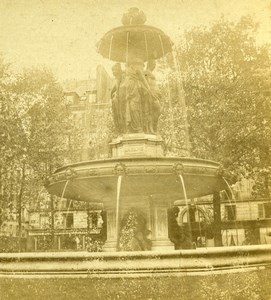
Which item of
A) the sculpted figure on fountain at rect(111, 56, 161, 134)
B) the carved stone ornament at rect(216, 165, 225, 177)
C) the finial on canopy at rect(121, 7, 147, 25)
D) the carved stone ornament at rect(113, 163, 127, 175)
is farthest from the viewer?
the finial on canopy at rect(121, 7, 147, 25)

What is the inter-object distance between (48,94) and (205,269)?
23284mm

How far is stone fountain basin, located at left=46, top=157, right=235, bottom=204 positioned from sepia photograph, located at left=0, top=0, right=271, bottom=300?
0.09ft

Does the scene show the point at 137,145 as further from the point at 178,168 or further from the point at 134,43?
the point at 134,43

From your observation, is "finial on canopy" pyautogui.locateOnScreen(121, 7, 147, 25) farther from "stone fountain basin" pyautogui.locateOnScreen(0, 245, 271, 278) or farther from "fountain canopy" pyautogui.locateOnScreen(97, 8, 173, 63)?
"stone fountain basin" pyautogui.locateOnScreen(0, 245, 271, 278)

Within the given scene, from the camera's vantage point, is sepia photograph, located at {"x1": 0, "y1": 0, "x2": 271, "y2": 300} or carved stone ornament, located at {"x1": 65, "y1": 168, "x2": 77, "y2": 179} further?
carved stone ornament, located at {"x1": 65, "y1": 168, "x2": 77, "y2": 179}

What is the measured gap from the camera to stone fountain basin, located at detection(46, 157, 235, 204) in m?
9.73

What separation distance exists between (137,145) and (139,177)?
7.13 feet

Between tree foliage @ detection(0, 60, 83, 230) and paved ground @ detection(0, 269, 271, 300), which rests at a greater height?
tree foliage @ detection(0, 60, 83, 230)

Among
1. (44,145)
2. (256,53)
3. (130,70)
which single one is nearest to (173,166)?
(130,70)

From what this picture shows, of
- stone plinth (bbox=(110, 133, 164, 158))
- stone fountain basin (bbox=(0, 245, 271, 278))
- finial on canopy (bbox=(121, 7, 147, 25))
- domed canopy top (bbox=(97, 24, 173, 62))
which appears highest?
finial on canopy (bbox=(121, 7, 147, 25))

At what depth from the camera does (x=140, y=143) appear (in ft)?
39.5

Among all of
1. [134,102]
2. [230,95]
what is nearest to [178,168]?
[134,102]

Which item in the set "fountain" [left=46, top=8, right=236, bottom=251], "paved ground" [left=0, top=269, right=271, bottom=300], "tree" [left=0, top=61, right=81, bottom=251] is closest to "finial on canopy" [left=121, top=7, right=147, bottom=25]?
"fountain" [left=46, top=8, right=236, bottom=251]

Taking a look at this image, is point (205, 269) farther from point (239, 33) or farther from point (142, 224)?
point (239, 33)
